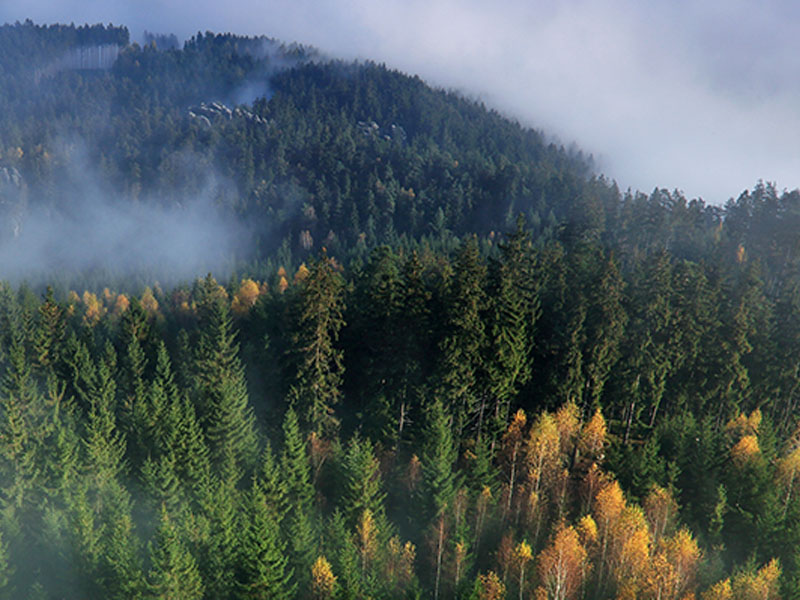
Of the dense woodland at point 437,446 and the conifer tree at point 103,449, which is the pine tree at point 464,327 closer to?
the dense woodland at point 437,446

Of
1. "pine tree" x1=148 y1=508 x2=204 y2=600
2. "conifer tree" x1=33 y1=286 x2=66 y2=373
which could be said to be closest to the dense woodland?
"pine tree" x1=148 y1=508 x2=204 y2=600

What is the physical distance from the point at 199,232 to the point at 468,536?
174m

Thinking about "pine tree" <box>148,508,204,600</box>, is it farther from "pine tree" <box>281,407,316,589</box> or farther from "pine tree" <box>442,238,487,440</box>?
"pine tree" <box>442,238,487,440</box>

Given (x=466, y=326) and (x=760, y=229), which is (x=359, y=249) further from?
(x=466, y=326)

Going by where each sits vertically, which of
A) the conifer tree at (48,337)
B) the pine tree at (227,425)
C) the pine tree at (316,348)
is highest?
the pine tree at (316,348)

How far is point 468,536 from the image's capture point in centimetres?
3184

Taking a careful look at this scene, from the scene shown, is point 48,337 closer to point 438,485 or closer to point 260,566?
point 260,566

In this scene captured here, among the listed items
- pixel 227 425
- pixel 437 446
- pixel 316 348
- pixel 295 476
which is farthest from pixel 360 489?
pixel 227 425

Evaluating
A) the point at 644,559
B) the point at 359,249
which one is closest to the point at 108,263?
the point at 359,249

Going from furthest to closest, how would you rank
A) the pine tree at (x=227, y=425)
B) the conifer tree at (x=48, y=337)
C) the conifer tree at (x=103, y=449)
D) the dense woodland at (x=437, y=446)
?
the conifer tree at (x=48, y=337) < the pine tree at (x=227, y=425) < the conifer tree at (x=103, y=449) < the dense woodland at (x=437, y=446)

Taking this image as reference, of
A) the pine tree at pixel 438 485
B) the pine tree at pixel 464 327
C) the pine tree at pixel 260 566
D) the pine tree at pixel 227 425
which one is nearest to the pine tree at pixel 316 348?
the pine tree at pixel 227 425

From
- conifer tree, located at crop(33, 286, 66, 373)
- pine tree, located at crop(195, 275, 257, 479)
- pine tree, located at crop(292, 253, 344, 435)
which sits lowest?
conifer tree, located at crop(33, 286, 66, 373)

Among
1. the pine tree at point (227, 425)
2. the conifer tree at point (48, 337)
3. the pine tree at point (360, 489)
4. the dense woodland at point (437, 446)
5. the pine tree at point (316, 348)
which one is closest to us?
the dense woodland at point (437, 446)

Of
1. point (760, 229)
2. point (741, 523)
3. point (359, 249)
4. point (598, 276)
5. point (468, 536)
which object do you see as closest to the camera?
point (468, 536)
